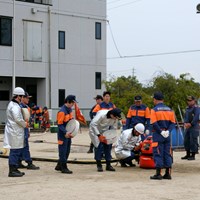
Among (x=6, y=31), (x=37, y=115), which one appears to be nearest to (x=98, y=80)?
(x=37, y=115)

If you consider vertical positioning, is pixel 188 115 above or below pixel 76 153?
above

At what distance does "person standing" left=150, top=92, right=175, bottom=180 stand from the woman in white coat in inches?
82.3

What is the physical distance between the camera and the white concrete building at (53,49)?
118 ft

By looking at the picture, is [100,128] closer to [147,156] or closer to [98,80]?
[147,156]

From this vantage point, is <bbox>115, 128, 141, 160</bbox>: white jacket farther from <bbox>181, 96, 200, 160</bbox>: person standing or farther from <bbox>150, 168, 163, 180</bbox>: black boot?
<bbox>181, 96, 200, 160</bbox>: person standing

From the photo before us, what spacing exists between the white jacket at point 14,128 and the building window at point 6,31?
24.2m

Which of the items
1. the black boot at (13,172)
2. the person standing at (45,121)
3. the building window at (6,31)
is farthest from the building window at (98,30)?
the black boot at (13,172)

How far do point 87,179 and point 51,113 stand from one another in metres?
25.2

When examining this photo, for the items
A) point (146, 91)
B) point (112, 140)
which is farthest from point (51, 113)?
point (112, 140)

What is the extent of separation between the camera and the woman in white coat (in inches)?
547

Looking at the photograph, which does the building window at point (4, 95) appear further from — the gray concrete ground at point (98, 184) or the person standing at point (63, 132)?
the person standing at point (63, 132)

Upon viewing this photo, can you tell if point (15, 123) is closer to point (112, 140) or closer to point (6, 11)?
point (112, 140)

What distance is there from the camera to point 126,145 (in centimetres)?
1397

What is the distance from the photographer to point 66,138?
12633 millimetres
